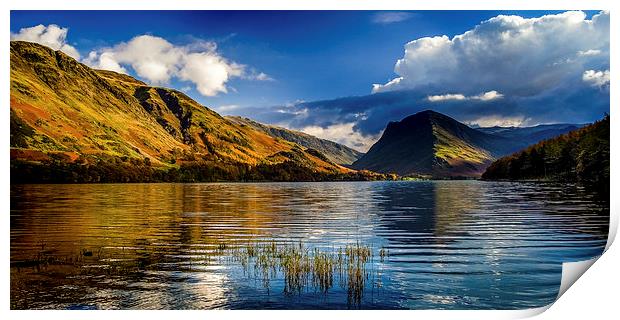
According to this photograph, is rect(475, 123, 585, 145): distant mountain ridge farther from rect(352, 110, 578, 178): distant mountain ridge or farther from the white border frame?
the white border frame

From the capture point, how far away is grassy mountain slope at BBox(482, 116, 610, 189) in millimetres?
73875

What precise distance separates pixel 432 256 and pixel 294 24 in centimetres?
1736

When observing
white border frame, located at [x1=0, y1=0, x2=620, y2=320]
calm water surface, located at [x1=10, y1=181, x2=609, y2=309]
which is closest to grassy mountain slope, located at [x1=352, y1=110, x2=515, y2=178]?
calm water surface, located at [x1=10, y1=181, x2=609, y2=309]

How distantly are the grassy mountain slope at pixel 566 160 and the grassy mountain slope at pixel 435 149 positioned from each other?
4300 mm

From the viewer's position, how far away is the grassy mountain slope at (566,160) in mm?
73875

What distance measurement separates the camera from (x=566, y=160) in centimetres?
10700

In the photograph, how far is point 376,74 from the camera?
38.1 metres

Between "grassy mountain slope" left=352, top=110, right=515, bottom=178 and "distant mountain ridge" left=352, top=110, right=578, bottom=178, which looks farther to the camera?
"grassy mountain slope" left=352, top=110, right=515, bottom=178

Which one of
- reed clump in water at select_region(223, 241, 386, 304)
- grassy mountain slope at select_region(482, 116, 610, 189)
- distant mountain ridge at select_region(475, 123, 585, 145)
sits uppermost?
distant mountain ridge at select_region(475, 123, 585, 145)

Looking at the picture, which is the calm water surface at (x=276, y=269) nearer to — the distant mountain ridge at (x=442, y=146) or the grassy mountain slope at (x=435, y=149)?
the distant mountain ridge at (x=442, y=146)

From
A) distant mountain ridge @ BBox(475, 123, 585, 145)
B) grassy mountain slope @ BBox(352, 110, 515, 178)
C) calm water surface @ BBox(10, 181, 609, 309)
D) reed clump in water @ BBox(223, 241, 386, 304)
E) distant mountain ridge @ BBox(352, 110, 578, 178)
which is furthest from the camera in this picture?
grassy mountain slope @ BBox(352, 110, 515, 178)

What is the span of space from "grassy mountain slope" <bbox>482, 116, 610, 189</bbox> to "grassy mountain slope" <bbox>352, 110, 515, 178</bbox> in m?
4.30
